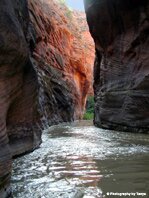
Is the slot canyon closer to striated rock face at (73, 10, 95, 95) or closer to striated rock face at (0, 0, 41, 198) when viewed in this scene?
striated rock face at (0, 0, 41, 198)

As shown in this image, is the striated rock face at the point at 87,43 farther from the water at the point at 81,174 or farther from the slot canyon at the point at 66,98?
the water at the point at 81,174

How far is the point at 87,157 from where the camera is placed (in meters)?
4.91

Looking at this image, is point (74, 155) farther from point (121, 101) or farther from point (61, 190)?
point (121, 101)

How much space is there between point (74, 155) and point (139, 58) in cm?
642

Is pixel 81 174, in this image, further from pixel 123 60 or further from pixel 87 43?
pixel 87 43

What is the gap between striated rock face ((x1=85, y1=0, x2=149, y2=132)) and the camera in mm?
10188

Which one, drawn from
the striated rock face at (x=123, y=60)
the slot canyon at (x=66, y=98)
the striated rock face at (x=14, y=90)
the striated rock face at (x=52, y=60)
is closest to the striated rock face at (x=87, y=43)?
the striated rock face at (x=52, y=60)

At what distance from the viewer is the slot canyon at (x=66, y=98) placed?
3.59m

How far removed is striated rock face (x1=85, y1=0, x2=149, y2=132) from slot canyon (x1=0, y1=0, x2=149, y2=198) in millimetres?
33

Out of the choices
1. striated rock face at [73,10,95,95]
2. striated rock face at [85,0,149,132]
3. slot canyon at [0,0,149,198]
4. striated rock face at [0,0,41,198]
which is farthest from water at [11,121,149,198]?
striated rock face at [73,10,95,95]

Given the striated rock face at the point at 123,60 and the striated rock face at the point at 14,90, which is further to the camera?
the striated rock face at the point at 123,60

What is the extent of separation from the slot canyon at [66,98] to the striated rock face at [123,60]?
3cm

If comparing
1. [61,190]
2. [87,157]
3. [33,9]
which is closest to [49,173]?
[61,190]

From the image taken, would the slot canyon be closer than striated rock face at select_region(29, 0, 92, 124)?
Yes
